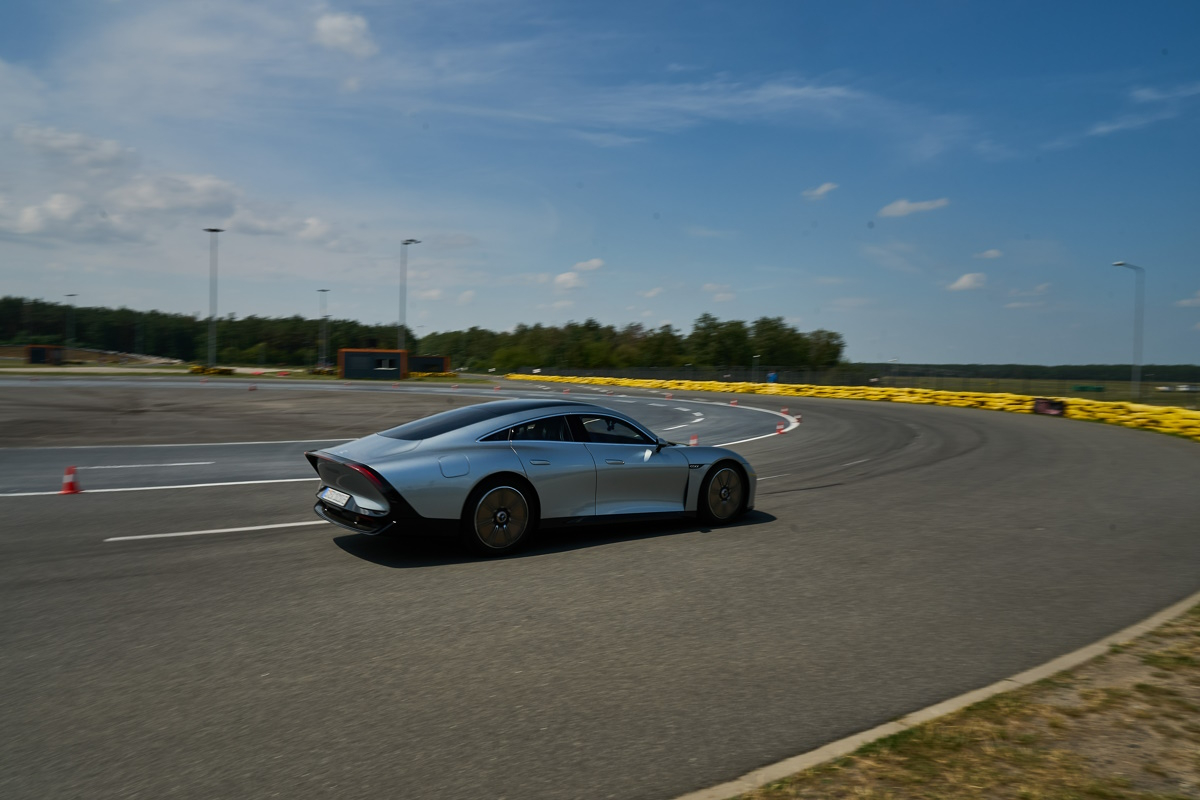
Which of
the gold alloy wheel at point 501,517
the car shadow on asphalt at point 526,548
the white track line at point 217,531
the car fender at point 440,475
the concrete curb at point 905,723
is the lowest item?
the white track line at point 217,531

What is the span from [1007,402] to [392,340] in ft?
579

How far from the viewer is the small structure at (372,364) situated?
7775cm

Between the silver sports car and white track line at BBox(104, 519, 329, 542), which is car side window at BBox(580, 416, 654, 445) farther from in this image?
white track line at BBox(104, 519, 329, 542)

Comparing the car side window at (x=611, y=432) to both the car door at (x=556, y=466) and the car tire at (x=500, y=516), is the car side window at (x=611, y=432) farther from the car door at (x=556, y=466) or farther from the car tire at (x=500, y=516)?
the car tire at (x=500, y=516)

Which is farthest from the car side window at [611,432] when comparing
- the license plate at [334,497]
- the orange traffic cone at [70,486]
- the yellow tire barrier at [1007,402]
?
the yellow tire barrier at [1007,402]

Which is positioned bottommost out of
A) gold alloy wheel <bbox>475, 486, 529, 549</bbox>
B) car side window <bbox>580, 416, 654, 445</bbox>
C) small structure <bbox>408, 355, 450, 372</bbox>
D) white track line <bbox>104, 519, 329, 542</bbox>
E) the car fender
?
white track line <bbox>104, 519, 329, 542</bbox>

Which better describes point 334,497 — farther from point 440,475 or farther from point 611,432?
point 611,432

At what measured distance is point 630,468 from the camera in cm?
793

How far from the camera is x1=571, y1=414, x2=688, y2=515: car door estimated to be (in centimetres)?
776

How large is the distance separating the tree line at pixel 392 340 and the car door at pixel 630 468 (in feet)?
434

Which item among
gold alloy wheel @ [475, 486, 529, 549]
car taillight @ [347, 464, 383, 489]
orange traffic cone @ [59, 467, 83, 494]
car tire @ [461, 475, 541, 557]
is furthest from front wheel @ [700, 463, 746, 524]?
orange traffic cone @ [59, 467, 83, 494]

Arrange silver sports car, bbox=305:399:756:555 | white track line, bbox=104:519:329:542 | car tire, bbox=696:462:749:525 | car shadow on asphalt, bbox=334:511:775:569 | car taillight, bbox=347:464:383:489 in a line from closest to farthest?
car taillight, bbox=347:464:383:489 < silver sports car, bbox=305:399:756:555 < car shadow on asphalt, bbox=334:511:775:569 < white track line, bbox=104:519:329:542 < car tire, bbox=696:462:749:525

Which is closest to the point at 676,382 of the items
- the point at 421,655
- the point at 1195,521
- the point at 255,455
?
the point at 255,455

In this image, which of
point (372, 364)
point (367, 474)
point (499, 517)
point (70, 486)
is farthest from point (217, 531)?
point (372, 364)
